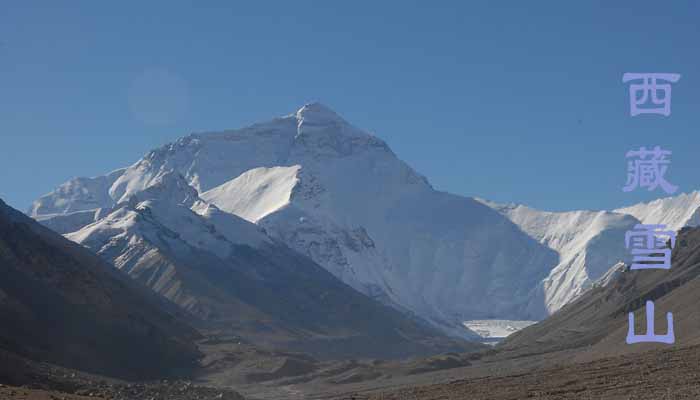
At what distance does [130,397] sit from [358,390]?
2671 inches

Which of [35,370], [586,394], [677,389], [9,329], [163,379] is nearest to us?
[677,389]

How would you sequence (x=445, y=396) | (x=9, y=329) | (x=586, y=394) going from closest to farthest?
(x=586, y=394) → (x=445, y=396) → (x=9, y=329)

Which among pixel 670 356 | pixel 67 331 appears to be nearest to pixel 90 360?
pixel 67 331

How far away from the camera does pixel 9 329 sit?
16312 centimetres

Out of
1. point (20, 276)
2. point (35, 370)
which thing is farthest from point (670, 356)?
point (20, 276)

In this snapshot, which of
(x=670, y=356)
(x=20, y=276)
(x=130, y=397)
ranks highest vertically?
(x=20, y=276)

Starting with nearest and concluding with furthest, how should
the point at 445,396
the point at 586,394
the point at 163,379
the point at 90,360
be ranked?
the point at 586,394, the point at 445,396, the point at 90,360, the point at 163,379

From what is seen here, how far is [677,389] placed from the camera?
9150 cm

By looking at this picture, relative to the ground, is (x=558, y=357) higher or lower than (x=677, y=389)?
higher

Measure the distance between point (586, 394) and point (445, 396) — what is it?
21.7 meters

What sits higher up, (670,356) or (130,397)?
(670,356)

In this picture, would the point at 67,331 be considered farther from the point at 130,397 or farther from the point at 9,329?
the point at 130,397

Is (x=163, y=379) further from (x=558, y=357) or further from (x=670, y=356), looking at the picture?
(x=670, y=356)

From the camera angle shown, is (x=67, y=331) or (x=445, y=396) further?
(x=67, y=331)
